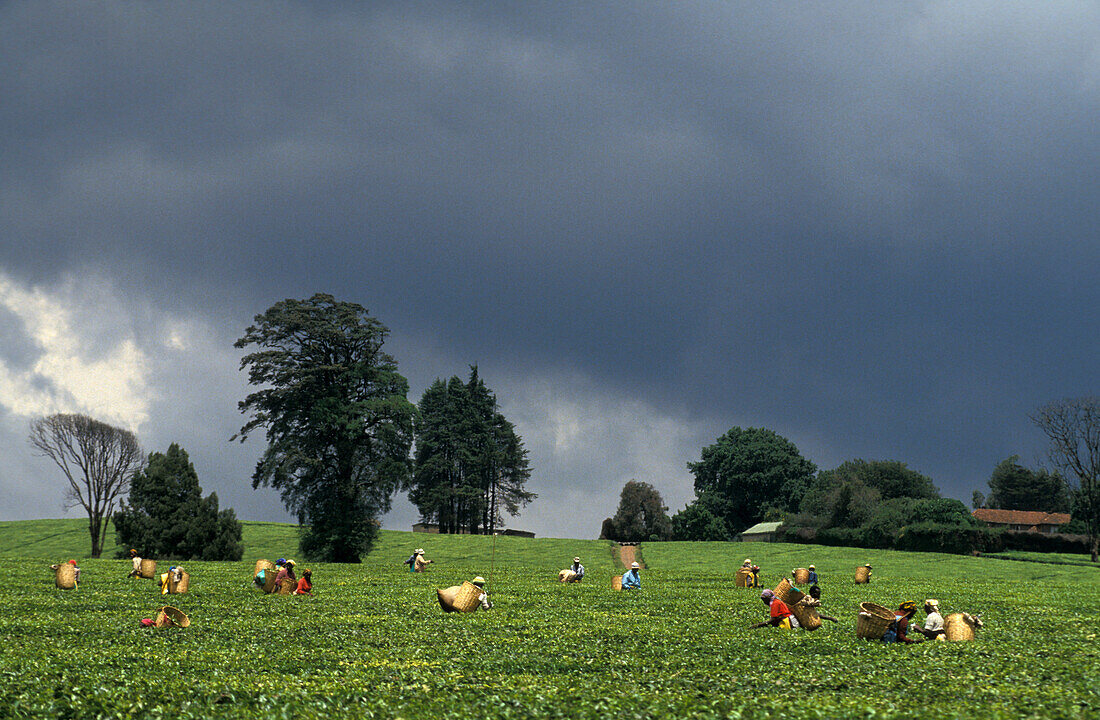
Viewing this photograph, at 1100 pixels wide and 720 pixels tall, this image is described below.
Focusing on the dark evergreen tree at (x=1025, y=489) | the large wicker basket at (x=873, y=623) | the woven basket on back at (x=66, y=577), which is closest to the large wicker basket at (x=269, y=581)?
the woven basket on back at (x=66, y=577)

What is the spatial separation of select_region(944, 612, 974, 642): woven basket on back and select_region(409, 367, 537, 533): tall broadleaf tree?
4288 inches

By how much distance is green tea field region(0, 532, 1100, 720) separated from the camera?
13359mm

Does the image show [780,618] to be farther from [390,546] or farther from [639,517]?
[639,517]

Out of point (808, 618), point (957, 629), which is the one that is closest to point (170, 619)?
point (808, 618)

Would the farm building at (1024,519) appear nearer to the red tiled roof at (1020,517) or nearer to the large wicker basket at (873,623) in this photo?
the red tiled roof at (1020,517)

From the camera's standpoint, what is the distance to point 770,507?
153m

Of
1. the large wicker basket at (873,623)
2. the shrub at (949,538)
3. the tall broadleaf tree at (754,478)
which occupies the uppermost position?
the tall broadleaf tree at (754,478)

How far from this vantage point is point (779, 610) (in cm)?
2331

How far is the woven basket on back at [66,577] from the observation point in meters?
34.6

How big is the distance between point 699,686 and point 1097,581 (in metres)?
55.0

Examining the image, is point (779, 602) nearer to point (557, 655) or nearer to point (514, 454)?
point (557, 655)

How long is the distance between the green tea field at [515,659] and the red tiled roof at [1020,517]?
13719 centimetres

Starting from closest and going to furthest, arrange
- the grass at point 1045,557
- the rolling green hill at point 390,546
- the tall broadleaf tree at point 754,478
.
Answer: the rolling green hill at point 390,546
the grass at point 1045,557
the tall broadleaf tree at point 754,478

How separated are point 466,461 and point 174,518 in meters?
68.2
